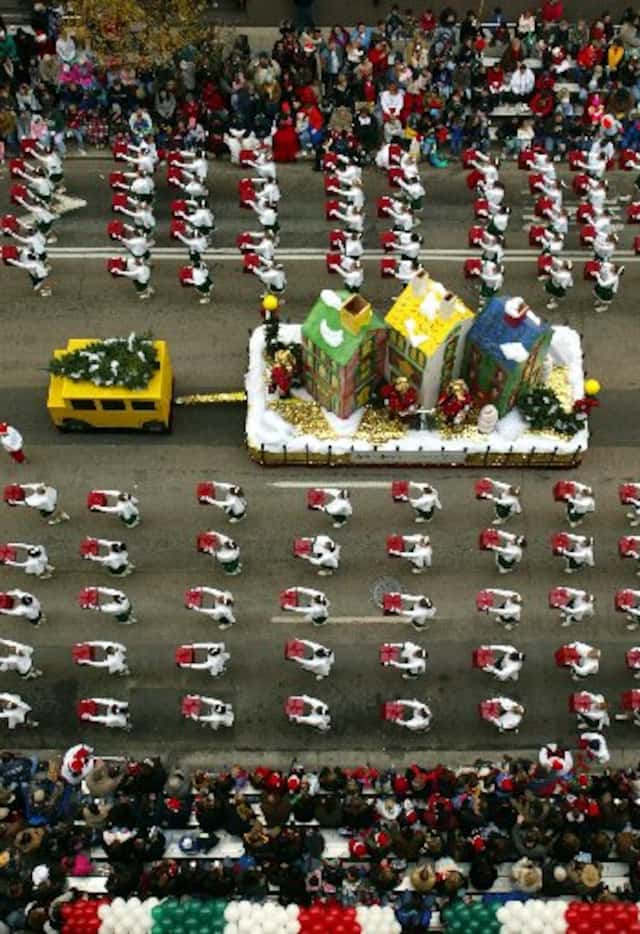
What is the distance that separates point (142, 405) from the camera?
26.3m

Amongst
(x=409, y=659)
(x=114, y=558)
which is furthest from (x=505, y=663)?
(x=114, y=558)

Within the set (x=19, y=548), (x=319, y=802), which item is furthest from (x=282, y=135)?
(x=319, y=802)

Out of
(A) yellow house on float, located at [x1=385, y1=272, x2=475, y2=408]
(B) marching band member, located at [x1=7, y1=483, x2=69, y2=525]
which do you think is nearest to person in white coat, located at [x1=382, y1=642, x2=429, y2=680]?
(A) yellow house on float, located at [x1=385, y1=272, x2=475, y2=408]

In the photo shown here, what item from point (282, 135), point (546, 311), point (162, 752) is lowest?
point (162, 752)

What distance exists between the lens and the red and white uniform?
23.0 meters

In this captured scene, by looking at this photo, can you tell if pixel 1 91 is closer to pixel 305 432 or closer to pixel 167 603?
pixel 305 432

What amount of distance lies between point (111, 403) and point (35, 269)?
5484 mm

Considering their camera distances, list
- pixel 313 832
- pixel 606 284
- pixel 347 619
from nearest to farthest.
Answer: pixel 313 832 → pixel 347 619 → pixel 606 284

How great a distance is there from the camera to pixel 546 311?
2931cm

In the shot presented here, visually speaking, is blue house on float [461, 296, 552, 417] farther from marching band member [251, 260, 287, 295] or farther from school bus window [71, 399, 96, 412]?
school bus window [71, 399, 96, 412]

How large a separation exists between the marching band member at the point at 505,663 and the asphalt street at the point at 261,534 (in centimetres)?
73

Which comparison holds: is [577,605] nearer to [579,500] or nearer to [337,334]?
[579,500]

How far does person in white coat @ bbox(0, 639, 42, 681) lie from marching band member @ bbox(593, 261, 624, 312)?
59.3 ft

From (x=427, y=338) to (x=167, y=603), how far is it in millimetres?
8928
